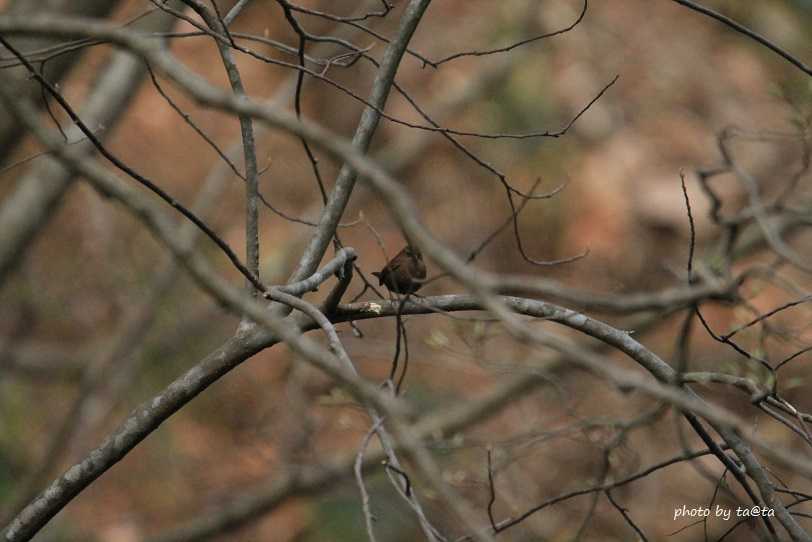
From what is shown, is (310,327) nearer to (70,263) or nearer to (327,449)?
(327,449)

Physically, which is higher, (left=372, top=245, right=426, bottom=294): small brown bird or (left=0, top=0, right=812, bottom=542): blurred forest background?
(left=0, top=0, right=812, bottom=542): blurred forest background

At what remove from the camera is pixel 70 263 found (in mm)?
7387

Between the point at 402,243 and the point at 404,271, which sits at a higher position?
the point at 402,243

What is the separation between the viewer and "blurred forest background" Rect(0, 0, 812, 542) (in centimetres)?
608

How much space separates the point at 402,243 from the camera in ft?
25.3

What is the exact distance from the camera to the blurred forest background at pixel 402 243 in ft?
20.0

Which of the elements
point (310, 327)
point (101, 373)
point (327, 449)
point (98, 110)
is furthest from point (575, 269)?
point (310, 327)

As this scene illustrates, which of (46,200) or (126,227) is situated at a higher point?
(126,227)

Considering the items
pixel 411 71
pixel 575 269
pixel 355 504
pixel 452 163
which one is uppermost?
pixel 411 71

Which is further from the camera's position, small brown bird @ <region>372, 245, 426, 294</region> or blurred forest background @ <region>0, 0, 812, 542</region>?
blurred forest background @ <region>0, 0, 812, 542</region>

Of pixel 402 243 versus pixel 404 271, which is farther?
pixel 402 243

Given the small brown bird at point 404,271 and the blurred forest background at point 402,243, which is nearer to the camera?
the small brown bird at point 404,271

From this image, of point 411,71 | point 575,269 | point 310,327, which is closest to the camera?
point 310,327

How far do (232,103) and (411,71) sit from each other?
7.97 meters
